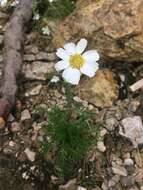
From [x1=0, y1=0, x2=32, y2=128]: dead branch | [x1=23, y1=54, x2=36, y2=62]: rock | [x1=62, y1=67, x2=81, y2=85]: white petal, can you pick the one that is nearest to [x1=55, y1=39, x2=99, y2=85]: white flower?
[x1=62, y1=67, x2=81, y2=85]: white petal

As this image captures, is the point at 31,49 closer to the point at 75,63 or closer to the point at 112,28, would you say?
the point at 112,28

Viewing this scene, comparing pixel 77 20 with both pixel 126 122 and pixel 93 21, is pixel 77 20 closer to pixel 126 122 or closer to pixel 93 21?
pixel 93 21

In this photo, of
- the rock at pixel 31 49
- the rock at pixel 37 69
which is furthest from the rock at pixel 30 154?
the rock at pixel 31 49

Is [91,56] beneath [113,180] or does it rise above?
above

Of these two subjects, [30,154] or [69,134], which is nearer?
[69,134]

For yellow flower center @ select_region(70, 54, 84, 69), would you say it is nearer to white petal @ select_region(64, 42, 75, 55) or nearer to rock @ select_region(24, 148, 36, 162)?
white petal @ select_region(64, 42, 75, 55)

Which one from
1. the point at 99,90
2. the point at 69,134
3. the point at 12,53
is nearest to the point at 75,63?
the point at 69,134

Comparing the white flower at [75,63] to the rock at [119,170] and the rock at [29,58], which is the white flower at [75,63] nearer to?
the rock at [119,170]
